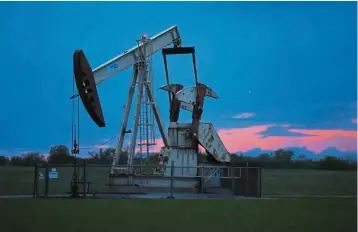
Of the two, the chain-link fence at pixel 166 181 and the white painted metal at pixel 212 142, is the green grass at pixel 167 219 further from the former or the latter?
the white painted metal at pixel 212 142

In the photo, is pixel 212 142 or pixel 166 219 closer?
pixel 166 219

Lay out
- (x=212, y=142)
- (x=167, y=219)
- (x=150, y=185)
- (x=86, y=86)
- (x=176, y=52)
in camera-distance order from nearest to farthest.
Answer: (x=167, y=219)
(x=86, y=86)
(x=150, y=185)
(x=212, y=142)
(x=176, y=52)

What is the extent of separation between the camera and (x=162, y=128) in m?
32.1

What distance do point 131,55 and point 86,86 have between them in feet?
14.0

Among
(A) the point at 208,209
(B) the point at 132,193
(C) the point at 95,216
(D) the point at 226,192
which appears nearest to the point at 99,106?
(B) the point at 132,193

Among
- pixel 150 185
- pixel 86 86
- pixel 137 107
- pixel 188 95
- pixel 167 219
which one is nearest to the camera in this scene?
pixel 167 219

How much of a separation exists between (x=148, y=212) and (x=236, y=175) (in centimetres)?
1419

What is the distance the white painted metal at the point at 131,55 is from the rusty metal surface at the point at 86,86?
1717mm

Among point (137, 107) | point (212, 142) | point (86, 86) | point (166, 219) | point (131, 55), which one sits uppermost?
point (131, 55)

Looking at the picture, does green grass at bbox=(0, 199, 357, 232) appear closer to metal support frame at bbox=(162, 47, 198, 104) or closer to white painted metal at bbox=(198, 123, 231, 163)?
white painted metal at bbox=(198, 123, 231, 163)

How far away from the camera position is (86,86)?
28.2 m

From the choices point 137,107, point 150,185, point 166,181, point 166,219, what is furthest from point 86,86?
point 166,219

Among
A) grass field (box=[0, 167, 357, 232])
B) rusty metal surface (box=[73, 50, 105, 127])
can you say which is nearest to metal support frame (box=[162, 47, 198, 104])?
rusty metal surface (box=[73, 50, 105, 127])

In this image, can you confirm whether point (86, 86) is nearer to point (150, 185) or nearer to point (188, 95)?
point (150, 185)
